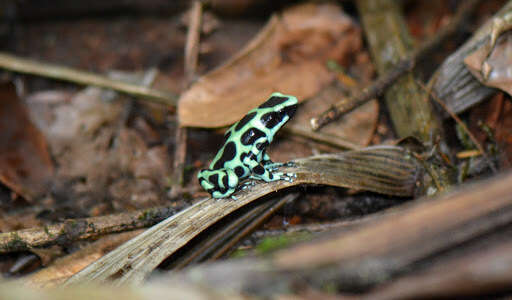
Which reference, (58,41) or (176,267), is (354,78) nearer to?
(176,267)

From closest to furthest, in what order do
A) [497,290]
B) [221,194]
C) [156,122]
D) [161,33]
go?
[497,290]
[221,194]
[156,122]
[161,33]

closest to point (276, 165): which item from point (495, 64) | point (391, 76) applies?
point (391, 76)

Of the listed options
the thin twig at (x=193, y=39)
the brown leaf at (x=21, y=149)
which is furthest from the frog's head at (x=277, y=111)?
the brown leaf at (x=21, y=149)

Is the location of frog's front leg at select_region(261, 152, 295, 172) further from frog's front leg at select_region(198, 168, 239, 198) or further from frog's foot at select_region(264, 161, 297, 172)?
frog's front leg at select_region(198, 168, 239, 198)

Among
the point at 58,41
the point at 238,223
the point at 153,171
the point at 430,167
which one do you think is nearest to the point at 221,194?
the point at 238,223

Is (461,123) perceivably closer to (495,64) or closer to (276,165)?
(495,64)

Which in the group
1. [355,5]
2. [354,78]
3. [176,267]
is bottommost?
[176,267]
